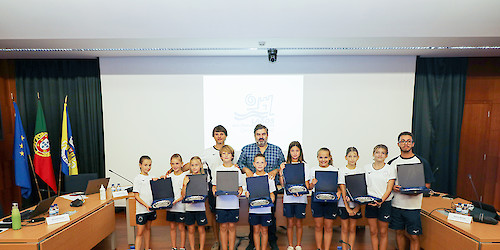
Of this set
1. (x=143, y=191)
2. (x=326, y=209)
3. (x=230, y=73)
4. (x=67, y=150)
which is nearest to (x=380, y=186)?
(x=326, y=209)

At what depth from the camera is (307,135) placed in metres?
4.85

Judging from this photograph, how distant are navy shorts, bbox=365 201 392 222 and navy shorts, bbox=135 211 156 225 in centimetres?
255

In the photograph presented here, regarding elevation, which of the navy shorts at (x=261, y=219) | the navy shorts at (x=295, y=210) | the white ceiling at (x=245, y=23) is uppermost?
the white ceiling at (x=245, y=23)

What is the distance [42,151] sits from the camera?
4.37 metres

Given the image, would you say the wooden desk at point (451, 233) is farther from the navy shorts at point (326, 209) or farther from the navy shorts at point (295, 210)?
the navy shorts at point (295, 210)

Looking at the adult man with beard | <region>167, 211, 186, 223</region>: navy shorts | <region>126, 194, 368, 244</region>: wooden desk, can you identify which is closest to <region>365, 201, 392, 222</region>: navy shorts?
<region>126, 194, 368, 244</region>: wooden desk

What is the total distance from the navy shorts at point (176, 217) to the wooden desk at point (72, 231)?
87 centimetres

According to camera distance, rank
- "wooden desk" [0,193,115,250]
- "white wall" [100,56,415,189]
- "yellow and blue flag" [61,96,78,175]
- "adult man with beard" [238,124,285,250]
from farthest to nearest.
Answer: "white wall" [100,56,415,189]
"yellow and blue flag" [61,96,78,175]
"adult man with beard" [238,124,285,250]
"wooden desk" [0,193,115,250]

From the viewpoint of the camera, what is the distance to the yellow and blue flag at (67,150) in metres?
4.43

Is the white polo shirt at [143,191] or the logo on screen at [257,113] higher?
the logo on screen at [257,113]

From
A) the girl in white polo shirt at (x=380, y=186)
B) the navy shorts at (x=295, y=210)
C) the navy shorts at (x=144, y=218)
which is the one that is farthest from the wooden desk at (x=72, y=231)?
the girl in white polo shirt at (x=380, y=186)

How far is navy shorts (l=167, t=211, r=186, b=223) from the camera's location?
10.2 ft

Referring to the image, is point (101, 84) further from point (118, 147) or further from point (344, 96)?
point (344, 96)

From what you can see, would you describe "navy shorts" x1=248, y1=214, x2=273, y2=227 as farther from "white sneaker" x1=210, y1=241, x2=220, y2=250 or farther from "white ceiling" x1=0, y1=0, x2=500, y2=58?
"white ceiling" x1=0, y1=0, x2=500, y2=58
